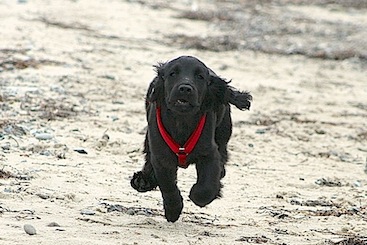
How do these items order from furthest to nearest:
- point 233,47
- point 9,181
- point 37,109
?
point 233,47 < point 37,109 < point 9,181

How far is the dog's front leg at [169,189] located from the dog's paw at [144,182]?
391 mm

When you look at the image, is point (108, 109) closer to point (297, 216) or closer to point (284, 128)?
point (284, 128)

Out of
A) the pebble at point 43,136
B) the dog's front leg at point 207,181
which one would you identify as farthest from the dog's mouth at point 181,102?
the pebble at point 43,136

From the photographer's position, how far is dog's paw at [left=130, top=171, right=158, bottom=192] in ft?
24.7

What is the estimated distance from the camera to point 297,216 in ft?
25.3

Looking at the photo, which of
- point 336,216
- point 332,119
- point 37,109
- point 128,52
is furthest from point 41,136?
point 128,52

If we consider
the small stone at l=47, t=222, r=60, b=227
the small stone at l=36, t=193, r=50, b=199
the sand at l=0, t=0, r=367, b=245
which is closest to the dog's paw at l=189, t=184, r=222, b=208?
the sand at l=0, t=0, r=367, b=245

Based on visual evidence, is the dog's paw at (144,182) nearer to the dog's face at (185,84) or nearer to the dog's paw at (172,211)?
the dog's paw at (172,211)

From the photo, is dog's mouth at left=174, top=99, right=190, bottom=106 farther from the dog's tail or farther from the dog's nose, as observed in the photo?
the dog's tail

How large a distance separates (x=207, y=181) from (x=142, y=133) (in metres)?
3.81

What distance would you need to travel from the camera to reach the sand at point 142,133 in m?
7.01

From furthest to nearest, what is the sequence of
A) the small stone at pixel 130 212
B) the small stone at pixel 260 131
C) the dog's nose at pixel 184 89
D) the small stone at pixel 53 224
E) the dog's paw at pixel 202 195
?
1. the small stone at pixel 260 131
2. the small stone at pixel 130 212
3. the dog's paw at pixel 202 195
4. the dog's nose at pixel 184 89
5. the small stone at pixel 53 224

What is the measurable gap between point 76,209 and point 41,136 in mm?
2515

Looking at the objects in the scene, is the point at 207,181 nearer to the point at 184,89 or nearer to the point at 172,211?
the point at 172,211
